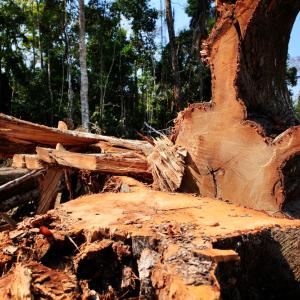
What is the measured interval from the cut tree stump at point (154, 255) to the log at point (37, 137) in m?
2.18

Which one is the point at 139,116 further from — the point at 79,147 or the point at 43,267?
the point at 43,267

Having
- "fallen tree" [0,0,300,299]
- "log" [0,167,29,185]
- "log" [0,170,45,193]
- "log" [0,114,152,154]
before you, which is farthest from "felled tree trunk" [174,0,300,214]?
"log" [0,167,29,185]

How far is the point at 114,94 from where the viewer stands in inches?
949

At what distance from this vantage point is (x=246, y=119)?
129 inches

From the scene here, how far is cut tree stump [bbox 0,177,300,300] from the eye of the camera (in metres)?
2.01

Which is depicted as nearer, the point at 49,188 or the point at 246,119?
the point at 246,119

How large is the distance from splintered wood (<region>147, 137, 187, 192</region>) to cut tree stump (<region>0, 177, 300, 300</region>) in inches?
33.0

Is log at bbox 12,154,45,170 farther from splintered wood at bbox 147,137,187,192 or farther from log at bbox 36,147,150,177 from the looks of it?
splintered wood at bbox 147,137,187,192

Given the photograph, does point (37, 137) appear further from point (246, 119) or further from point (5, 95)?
point (5, 95)

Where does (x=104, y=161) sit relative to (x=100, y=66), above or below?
below

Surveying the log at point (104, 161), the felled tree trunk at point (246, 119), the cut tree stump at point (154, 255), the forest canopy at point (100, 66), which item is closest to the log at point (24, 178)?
the log at point (104, 161)

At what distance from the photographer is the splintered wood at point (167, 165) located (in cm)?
360

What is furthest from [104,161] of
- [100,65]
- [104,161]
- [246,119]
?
[100,65]

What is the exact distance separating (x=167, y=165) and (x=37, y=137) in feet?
6.09
